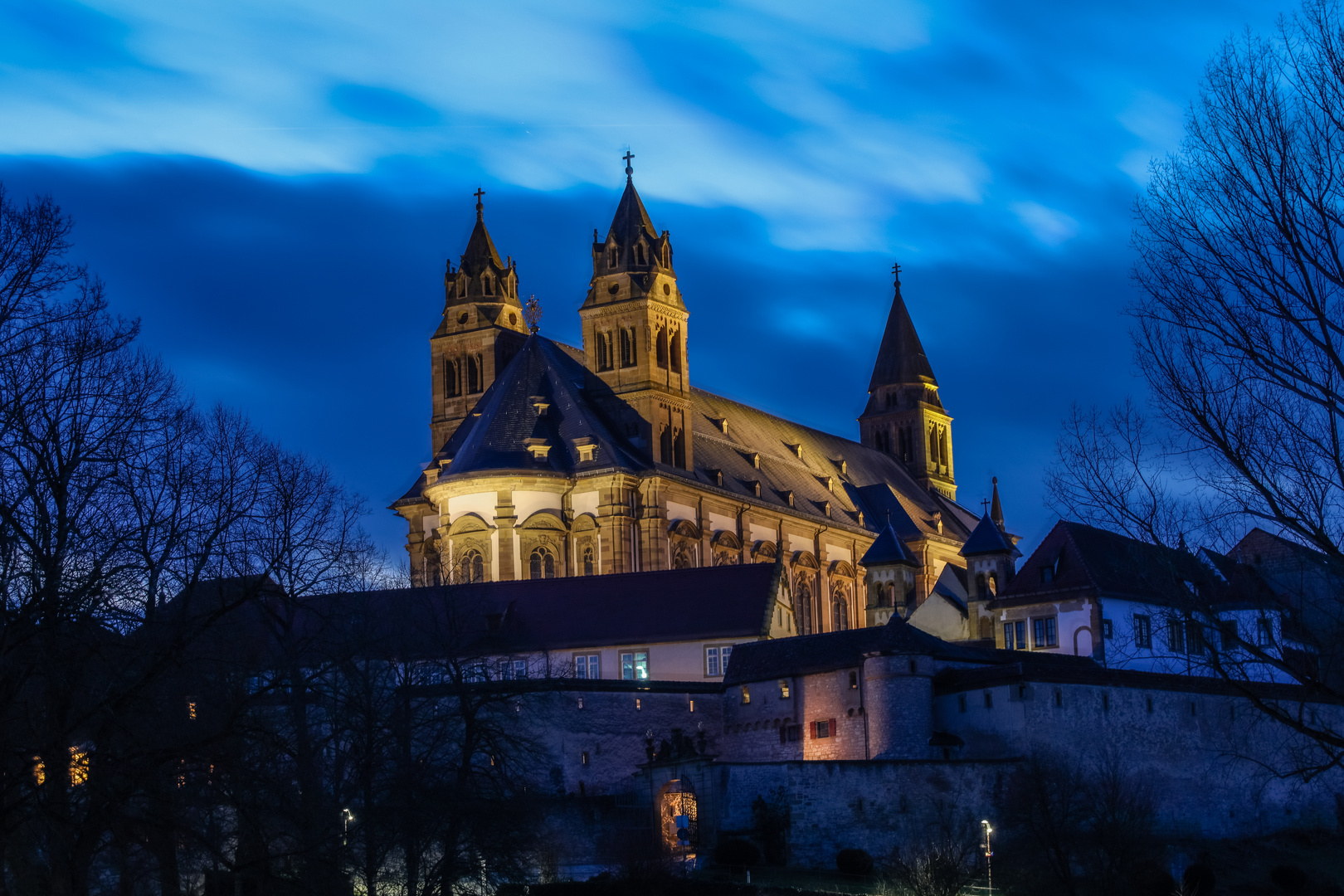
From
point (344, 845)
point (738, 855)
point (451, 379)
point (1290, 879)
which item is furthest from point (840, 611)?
point (344, 845)

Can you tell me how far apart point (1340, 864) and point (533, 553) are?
42.2 metres

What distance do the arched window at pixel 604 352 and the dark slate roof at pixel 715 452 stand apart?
126 cm

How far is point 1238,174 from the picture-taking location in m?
21.9

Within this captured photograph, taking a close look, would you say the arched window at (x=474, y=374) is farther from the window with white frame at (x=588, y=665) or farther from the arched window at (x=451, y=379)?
the window with white frame at (x=588, y=665)

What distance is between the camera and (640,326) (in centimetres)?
10506

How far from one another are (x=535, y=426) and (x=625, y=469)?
17.4 feet

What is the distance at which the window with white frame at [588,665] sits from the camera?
7544 cm

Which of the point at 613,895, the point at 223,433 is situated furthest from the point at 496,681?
the point at 223,433

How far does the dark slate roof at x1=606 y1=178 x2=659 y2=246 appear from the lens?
108 meters

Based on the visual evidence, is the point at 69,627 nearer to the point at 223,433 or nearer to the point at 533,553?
the point at 223,433

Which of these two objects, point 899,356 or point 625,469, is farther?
point 899,356

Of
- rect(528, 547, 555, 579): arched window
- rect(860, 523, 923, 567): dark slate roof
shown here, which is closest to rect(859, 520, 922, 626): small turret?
rect(860, 523, 923, 567): dark slate roof

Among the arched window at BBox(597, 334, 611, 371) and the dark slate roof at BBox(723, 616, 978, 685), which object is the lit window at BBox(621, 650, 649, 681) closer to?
the dark slate roof at BBox(723, 616, 978, 685)

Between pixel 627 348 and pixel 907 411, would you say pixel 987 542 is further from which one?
pixel 907 411
